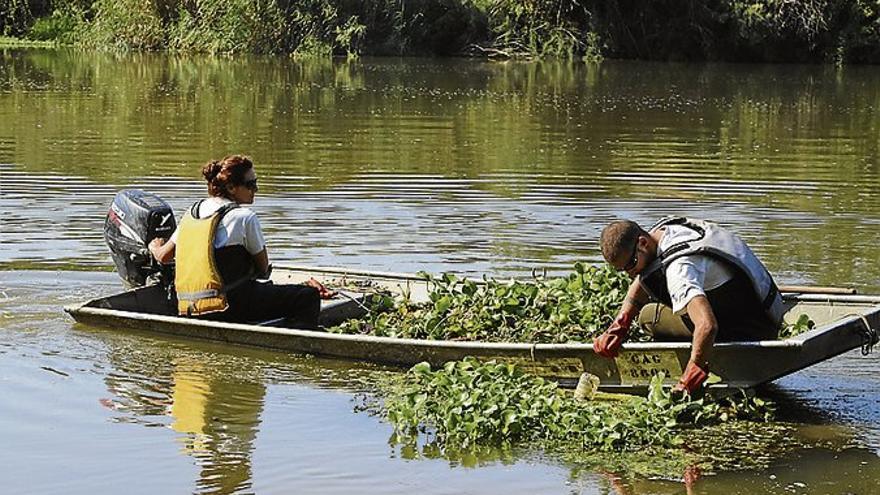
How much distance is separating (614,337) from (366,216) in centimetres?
697

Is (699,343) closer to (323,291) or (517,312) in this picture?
(517,312)

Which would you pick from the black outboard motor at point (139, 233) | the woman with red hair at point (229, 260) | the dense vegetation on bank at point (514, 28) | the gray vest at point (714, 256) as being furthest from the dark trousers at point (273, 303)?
the dense vegetation on bank at point (514, 28)

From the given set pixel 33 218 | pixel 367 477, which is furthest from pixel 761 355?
pixel 33 218

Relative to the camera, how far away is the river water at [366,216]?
7617 mm

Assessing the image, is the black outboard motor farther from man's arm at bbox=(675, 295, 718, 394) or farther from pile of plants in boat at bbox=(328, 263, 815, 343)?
man's arm at bbox=(675, 295, 718, 394)

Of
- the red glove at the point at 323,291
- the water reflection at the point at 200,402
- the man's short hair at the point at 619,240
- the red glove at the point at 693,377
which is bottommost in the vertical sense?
the water reflection at the point at 200,402

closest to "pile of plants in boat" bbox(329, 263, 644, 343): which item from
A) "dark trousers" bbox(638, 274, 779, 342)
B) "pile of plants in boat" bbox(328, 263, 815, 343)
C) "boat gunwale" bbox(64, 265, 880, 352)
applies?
"pile of plants in boat" bbox(328, 263, 815, 343)

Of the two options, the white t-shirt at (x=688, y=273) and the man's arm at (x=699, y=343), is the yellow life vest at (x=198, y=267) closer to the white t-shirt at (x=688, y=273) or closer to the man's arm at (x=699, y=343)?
the white t-shirt at (x=688, y=273)

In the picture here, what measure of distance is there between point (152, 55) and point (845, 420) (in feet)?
127

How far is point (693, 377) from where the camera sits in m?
7.86

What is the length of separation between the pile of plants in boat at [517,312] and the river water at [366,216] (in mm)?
599

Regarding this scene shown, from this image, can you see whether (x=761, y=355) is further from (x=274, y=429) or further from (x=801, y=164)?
(x=801, y=164)

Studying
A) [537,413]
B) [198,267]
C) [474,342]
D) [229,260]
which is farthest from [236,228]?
[537,413]

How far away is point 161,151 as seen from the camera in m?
20.0
